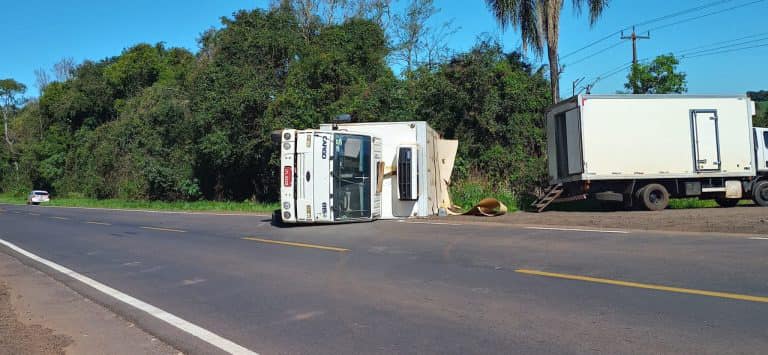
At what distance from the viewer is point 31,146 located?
7181 cm

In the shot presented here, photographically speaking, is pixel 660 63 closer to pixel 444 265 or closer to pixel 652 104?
pixel 652 104

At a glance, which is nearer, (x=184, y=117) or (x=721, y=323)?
(x=721, y=323)

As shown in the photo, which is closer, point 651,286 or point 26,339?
point 26,339

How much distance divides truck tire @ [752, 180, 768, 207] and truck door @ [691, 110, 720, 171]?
1731 millimetres

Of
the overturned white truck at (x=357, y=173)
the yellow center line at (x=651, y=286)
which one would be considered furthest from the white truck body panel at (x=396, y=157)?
the yellow center line at (x=651, y=286)

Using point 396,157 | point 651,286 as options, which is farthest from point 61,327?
point 396,157

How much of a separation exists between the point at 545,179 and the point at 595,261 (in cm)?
1533

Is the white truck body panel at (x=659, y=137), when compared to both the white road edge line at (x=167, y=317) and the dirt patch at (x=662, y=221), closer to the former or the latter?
the dirt patch at (x=662, y=221)

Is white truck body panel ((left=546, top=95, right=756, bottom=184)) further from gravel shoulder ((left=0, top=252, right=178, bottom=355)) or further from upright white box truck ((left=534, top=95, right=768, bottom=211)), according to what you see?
gravel shoulder ((left=0, top=252, right=178, bottom=355))


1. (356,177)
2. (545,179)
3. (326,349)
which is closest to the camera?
(326,349)

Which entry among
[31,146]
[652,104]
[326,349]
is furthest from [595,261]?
[31,146]

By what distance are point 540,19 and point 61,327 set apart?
2118 cm

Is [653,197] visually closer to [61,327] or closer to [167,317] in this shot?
[167,317]

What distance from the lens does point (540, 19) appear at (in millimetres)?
23625
